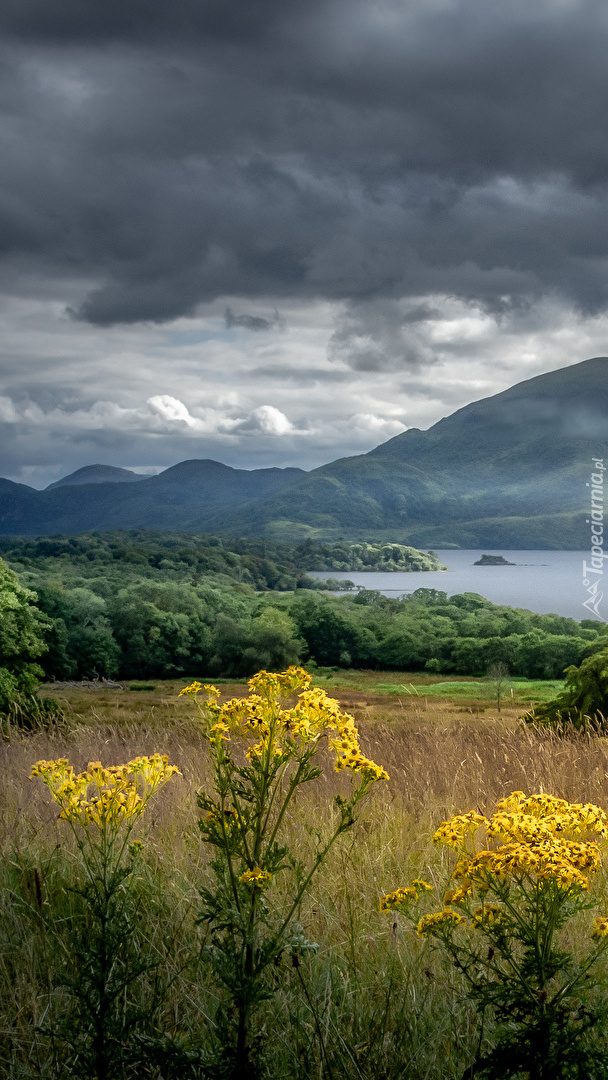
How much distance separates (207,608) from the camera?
19531 mm

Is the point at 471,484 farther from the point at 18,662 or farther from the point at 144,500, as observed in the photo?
the point at 18,662

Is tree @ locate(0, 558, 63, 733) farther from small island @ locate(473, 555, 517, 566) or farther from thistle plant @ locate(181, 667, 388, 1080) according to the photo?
small island @ locate(473, 555, 517, 566)

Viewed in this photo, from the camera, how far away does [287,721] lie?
2.34 metres

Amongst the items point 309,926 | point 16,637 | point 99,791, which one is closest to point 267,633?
point 16,637

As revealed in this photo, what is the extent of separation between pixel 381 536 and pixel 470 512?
14.9 m

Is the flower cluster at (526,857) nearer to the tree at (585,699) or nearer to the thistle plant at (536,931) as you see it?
the thistle plant at (536,931)

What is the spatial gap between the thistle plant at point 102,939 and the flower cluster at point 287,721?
587 millimetres

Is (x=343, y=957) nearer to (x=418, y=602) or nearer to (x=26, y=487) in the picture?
(x=418, y=602)

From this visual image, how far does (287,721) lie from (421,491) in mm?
87544

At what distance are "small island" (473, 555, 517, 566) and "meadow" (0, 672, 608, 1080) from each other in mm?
46679

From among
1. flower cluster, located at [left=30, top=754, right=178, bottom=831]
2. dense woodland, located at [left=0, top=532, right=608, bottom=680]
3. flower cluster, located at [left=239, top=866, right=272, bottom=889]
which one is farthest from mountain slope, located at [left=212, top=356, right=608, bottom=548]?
flower cluster, located at [left=239, top=866, right=272, bottom=889]

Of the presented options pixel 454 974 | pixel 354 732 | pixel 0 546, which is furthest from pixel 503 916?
pixel 0 546

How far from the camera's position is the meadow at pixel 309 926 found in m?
2.52

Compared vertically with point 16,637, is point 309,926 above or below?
below
